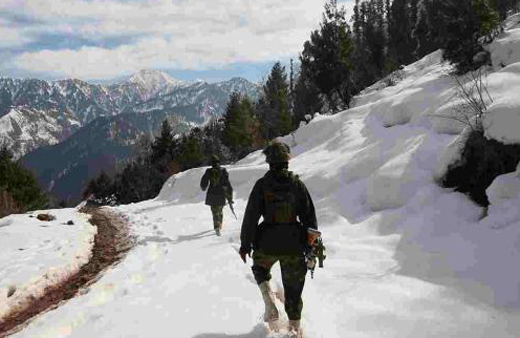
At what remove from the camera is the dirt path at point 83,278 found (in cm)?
797

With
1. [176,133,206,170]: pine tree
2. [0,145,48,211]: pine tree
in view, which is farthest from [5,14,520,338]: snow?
[176,133,206,170]: pine tree

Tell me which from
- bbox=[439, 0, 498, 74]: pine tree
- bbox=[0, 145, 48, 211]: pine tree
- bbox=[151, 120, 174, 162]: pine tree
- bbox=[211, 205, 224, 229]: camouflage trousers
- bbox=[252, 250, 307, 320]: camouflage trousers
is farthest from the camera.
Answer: bbox=[151, 120, 174, 162]: pine tree

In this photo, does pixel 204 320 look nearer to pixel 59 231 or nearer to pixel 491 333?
pixel 491 333

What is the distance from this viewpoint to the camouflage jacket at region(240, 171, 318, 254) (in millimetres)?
5355

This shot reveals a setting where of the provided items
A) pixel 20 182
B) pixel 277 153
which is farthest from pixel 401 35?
pixel 277 153

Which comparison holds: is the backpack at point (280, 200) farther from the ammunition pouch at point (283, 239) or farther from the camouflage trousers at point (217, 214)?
the camouflage trousers at point (217, 214)

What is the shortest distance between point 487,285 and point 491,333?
1.45 metres

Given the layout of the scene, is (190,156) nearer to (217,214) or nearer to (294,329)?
(217,214)

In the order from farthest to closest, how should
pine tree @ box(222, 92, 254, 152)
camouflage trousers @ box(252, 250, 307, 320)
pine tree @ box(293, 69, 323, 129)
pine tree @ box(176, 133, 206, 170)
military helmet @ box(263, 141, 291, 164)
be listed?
pine tree @ box(176, 133, 206, 170) < pine tree @ box(222, 92, 254, 152) < pine tree @ box(293, 69, 323, 129) < camouflage trousers @ box(252, 250, 307, 320) < military helmet @ box(263, 141, 291, 164)

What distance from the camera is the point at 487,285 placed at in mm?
6738

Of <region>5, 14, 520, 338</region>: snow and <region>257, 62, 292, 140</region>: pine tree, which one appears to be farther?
<region>257, 62, 292, 140</region>: pine tree

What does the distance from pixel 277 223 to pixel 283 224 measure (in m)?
0.07

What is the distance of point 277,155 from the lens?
5281 millimetres

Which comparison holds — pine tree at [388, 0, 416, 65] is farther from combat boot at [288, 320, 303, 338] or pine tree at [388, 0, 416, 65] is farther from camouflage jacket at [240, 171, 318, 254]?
combat boot at [288, 320, 303, 338]
